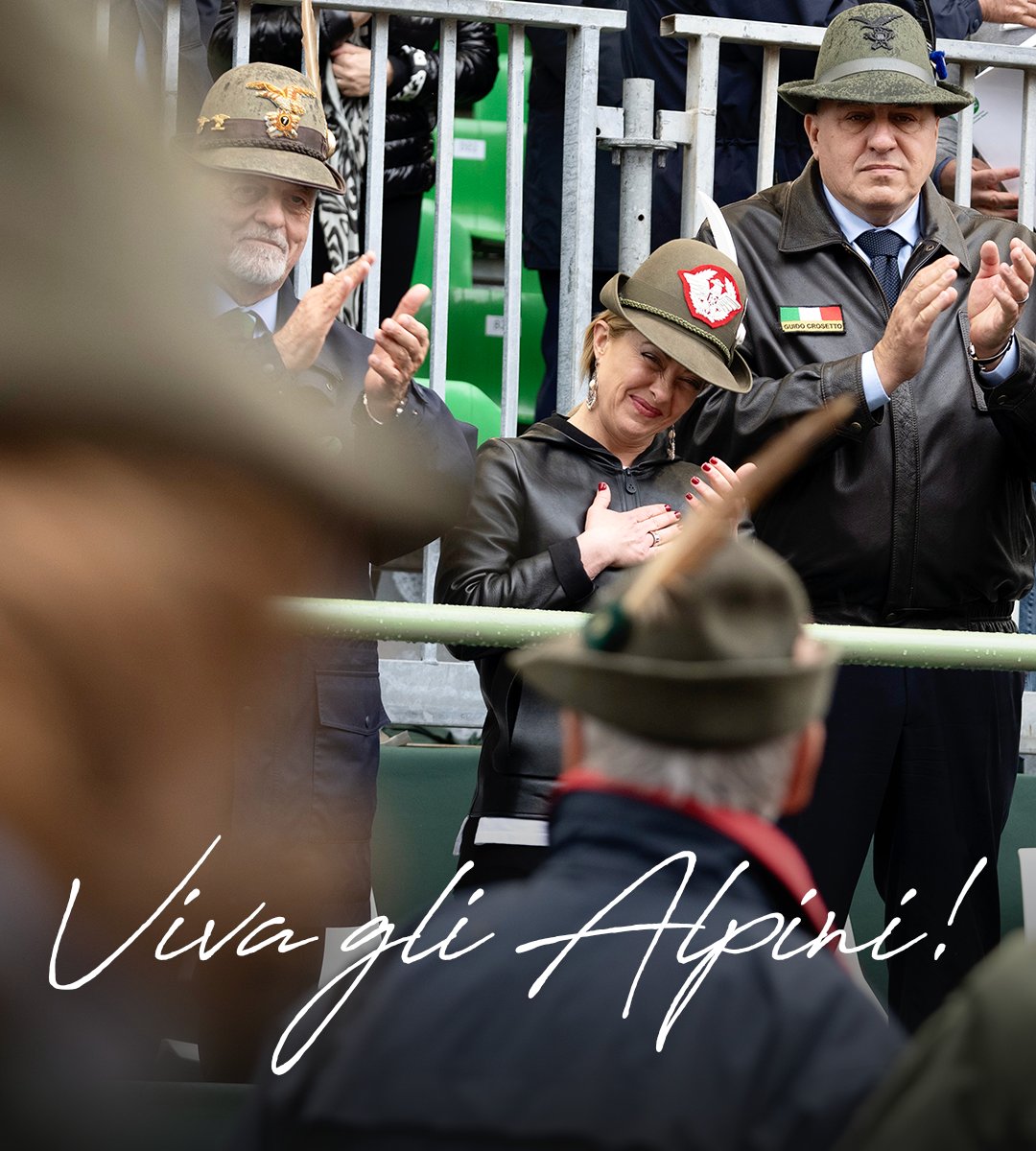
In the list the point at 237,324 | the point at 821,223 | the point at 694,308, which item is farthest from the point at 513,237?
the point at 237,324

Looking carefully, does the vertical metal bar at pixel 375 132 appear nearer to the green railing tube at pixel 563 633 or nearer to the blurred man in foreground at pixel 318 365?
the blurred man in foreground at pixel 318 365

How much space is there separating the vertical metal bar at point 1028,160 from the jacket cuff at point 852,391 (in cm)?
141

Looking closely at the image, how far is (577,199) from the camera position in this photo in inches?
163

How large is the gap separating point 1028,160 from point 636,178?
42.3 inches

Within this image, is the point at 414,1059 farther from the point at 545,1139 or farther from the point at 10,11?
the point at 10,11

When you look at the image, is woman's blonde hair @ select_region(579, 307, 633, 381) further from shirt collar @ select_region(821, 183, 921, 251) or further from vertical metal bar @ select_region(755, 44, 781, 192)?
vertical metal bar @ select_region(755, 44, 781, 192)

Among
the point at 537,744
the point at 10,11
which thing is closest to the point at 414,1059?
the point at 10,11

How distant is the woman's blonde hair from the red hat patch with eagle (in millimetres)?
138

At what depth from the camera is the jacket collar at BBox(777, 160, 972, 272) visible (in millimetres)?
3475

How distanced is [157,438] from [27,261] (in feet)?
0.26

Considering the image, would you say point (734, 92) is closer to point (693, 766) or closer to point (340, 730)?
point (340, 730)

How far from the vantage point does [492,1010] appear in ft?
3.77

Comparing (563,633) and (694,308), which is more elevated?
(694,308)

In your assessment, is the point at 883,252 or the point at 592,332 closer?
the point at 592,332
